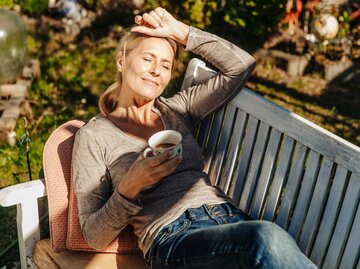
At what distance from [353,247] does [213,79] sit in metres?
1.17

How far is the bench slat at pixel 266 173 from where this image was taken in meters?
3.08

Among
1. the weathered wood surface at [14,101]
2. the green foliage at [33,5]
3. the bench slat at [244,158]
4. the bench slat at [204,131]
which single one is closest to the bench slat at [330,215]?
the bench slat at [244,158]

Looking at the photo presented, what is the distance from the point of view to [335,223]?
9.06 feet

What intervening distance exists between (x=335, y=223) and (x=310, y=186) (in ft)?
0.68

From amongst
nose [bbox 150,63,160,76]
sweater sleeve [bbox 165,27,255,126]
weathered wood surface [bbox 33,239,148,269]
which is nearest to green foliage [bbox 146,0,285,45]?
sweater sleeve [bbox 165,27,255,126]

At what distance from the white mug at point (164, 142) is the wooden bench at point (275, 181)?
703 millimetres

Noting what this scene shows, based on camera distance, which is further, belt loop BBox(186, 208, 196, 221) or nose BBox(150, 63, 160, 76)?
nose BBox(150, 63, 160, 76)

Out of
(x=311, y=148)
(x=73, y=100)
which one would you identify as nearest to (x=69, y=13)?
(x=73, y=100)

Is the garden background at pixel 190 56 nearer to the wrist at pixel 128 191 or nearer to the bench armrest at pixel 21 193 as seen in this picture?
the bench armrest at pixel 21 193

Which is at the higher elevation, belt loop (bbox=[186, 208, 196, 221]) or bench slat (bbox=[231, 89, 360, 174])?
bench slat (bbox=[231, 89, 360, 174])

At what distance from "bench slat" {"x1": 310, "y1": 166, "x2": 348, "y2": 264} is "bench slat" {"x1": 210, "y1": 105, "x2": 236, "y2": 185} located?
79cm

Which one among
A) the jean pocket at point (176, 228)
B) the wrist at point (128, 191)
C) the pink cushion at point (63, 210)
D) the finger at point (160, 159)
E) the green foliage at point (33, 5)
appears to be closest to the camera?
the finger at point (160, 159)

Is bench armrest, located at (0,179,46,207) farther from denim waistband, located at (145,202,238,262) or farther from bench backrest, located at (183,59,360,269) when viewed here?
bench backrest, located at (183,59,360,269)

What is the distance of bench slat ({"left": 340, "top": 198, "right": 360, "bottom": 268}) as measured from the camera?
2.64 m
